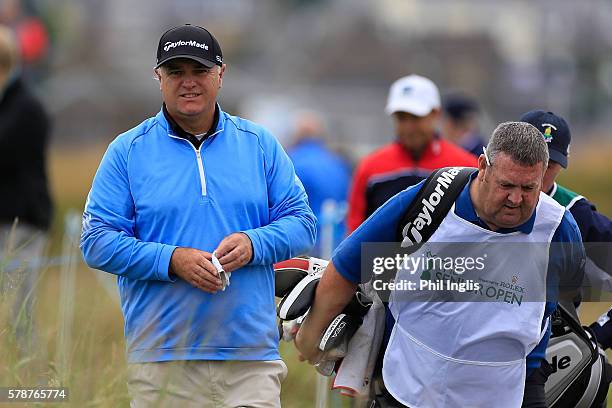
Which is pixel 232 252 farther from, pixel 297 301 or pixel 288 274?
pixel 288 274

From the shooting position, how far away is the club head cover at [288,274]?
19.0 ft

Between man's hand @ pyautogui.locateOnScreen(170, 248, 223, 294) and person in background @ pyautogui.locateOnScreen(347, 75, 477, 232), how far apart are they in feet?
12.5

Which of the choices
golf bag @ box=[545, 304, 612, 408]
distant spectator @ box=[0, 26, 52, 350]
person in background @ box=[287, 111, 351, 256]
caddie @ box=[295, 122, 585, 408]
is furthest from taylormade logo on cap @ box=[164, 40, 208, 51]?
person in background @ box=[287, 111, 351, 256]

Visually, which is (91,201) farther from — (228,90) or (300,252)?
(228,90)

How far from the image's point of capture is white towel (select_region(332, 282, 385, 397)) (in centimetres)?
557

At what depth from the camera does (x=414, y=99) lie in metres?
9.32

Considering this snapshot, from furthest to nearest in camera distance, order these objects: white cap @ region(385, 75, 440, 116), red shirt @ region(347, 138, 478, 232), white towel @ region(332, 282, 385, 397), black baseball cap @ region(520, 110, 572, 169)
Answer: white cap @ region(385, 75, 440, 116), red shirt @ region(347, 138, 478, 232), black baseball cap @ region(520, 110, 572, 169), white towel @ region(332, 282, 385, 397)

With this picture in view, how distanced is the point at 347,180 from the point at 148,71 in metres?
73.1

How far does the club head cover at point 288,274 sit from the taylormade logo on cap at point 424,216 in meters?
0.73

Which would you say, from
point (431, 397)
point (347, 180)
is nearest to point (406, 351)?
point (431, 397)

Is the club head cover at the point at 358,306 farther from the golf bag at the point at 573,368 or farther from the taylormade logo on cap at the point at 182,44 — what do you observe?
the taylormade logo on cap at the point at 182,44

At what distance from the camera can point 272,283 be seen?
220 inches

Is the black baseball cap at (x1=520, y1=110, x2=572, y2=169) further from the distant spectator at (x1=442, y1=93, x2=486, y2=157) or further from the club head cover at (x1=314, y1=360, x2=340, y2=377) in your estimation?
the distant spectator at (x1=442, y1=93, x2=486, y2=157)

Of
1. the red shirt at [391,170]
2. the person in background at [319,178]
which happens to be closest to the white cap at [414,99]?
the red shirt at [391,170]
